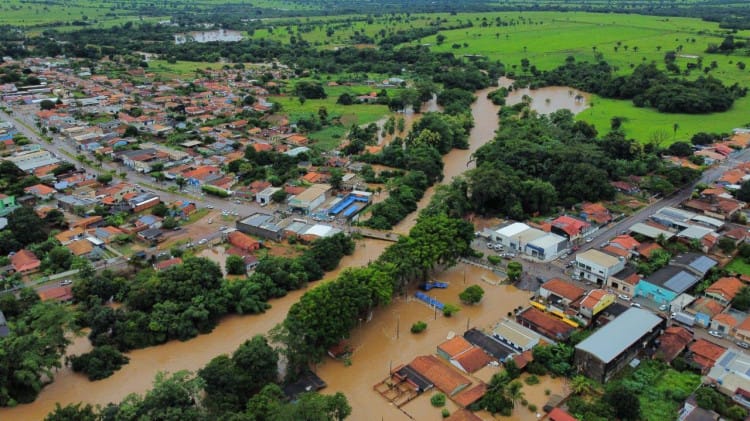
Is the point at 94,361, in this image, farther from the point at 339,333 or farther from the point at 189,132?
the point at 189,132

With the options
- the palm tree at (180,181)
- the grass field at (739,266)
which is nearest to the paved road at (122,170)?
the palm tree at (180,181)

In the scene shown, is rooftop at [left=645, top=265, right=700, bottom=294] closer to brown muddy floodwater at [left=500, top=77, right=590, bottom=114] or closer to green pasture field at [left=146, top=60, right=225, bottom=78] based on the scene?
brown muddy floodwater at [left=500, top=77, right=590, bottom=114]

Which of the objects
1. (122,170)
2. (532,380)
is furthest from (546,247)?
(122,170)

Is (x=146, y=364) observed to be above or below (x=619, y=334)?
below

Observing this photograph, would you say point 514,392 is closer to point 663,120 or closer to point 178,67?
point 663,120

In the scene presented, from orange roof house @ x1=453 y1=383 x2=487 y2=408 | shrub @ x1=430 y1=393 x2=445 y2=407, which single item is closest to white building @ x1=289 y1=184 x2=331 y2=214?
shrub @ x1=430 y1=393 x2=445 y2=407

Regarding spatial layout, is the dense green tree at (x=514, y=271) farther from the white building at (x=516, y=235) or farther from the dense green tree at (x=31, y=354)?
the dense green tree at (x=31, y=354)

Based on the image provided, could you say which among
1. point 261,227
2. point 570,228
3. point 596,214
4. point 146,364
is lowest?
point 146,364
